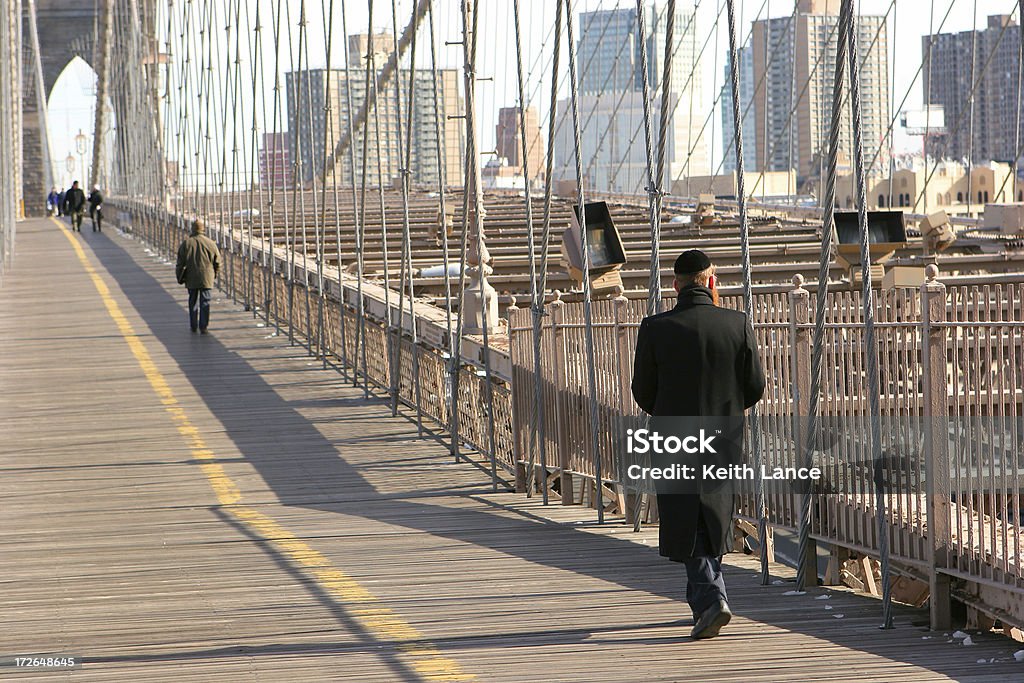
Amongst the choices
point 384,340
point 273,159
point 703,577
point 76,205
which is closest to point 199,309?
point 273,159

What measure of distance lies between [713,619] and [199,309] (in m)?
14.9

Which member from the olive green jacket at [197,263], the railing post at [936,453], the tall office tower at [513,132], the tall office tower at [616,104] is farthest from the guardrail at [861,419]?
the tall office tower at [616,104]

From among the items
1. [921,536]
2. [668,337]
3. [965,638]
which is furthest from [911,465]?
[668,337]

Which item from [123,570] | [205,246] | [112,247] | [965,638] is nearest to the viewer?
[965,638]

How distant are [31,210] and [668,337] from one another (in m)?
77.3

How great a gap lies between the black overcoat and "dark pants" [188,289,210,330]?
14386mm

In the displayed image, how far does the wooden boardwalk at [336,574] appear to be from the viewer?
5.50 metres

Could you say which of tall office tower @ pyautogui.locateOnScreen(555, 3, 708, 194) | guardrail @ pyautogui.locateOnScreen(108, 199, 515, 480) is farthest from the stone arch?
guardrail @ pyautogui.locateOnScreen(108, 199, 515, 480)

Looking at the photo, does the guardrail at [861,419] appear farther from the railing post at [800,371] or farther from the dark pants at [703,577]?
the dark pants at [703,577]

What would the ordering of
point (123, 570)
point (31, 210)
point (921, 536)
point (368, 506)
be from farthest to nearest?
point (31, 210) < point (368, 506) < point (123, 570) < point (921, 536)

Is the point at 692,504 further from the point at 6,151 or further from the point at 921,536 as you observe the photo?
the point at 6,151

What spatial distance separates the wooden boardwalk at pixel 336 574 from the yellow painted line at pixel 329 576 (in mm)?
16

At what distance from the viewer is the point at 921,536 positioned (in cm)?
611

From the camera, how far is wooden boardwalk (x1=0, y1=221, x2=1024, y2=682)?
5.50 meters
